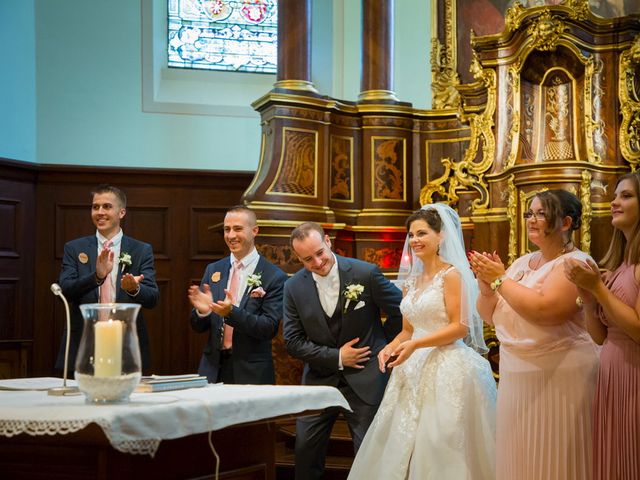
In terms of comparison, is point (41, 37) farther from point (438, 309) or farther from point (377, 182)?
point (438, 309)

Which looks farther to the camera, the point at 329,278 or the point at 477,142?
the point at 477,142

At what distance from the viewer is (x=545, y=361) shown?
4504 mm

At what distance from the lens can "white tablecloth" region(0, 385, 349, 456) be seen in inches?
109

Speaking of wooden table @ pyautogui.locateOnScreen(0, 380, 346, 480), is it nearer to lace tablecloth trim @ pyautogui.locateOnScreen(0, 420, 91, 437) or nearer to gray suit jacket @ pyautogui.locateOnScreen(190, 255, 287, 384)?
lace tablecloth trim @ pyautogui.locateOnScreen(0, 420, 91, 437)

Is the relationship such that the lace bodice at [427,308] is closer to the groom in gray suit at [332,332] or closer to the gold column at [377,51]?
the groom in gray suit at [332,332]

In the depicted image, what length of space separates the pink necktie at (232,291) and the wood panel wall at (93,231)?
4.63m

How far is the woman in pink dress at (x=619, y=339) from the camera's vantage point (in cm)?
408

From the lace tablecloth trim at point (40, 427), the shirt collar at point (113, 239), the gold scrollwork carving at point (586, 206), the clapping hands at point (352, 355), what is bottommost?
the clapping hands at point (352, 355)

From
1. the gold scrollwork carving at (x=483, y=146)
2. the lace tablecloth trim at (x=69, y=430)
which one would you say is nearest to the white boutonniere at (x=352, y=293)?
the lace tablecloth trim at (x=69, y=430)

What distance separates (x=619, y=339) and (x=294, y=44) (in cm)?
568

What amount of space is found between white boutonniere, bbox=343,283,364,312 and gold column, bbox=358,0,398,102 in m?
4.33

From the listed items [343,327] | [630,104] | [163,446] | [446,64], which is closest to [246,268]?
[343,327]

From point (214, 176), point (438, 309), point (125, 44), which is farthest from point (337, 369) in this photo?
point (125, 44)

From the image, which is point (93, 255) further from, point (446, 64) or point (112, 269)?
point (446, 64)
